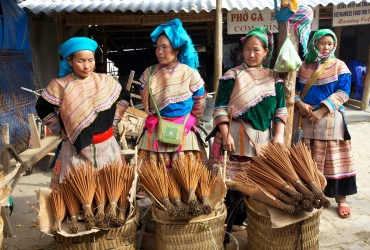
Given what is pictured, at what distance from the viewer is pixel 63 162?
266cm

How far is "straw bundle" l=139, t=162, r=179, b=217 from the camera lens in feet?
7.10

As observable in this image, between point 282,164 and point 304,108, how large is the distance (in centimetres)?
117

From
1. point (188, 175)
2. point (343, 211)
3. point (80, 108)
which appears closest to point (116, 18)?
point (80, 108)

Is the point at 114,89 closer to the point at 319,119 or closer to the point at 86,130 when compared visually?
the point at 86,130

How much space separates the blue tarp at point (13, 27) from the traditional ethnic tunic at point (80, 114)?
3.77 metres

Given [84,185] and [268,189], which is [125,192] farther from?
[268,189]

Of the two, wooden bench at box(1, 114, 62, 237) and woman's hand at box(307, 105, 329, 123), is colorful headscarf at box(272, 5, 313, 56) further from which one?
wooden bench at box(1, 114, 62, 237)

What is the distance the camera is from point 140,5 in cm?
667

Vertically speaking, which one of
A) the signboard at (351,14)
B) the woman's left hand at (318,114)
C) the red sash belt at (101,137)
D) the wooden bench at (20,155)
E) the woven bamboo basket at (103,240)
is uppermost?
the signboard at (351,14)

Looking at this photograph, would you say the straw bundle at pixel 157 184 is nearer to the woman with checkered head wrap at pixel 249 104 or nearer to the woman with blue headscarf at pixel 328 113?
the woman with checkered head wrap at pixel 249 104

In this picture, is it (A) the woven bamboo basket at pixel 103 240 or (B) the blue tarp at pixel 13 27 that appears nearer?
(A) the woven bamboo basket at pixel 103 240

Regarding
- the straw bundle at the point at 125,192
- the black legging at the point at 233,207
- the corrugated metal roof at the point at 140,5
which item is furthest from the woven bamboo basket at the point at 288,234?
the corrugated metal roof at the point at 140,5

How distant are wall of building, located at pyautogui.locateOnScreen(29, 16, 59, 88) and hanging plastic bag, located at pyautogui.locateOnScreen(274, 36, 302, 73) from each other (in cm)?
586

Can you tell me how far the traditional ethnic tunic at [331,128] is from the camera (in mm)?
3225
